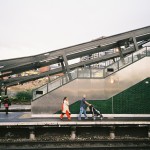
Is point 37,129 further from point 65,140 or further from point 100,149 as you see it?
point 100,149

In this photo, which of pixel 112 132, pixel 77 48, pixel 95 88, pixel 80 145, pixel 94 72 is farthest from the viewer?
pixel 77 48

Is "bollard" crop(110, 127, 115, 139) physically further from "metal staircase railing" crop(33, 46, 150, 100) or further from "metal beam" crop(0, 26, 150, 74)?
"metal beam" crop(0, 26, 150, 74)

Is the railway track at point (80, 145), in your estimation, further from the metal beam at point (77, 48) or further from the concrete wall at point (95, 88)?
the metal beam at point (77, 48)

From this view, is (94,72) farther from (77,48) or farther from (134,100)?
(134,100)

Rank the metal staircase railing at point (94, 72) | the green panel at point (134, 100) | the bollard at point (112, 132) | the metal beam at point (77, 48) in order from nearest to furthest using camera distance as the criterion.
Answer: the bollard at point (112, 132), the green panel at point (134, 100), the metal staircase railing at point (94, 72), the metal beam at point (77, 48)

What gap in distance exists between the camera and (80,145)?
42.6ft

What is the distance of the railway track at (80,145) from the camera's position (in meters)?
12.3

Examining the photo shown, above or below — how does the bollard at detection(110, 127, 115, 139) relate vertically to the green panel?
below

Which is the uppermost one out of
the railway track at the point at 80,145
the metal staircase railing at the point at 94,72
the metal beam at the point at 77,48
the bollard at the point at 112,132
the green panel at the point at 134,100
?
the metal beam at the point at 77,48

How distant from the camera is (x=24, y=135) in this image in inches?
586

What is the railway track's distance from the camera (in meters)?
12.3

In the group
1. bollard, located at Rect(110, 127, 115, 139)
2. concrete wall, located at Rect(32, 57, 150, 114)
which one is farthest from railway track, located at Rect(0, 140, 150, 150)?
concrete wall, located at Rect(32, 57, 150, 114)

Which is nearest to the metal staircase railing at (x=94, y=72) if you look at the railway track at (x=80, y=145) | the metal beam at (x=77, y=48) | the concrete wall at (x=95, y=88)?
the concrete wall at (x=95, y=88)

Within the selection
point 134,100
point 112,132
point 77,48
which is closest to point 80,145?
point 112,132
